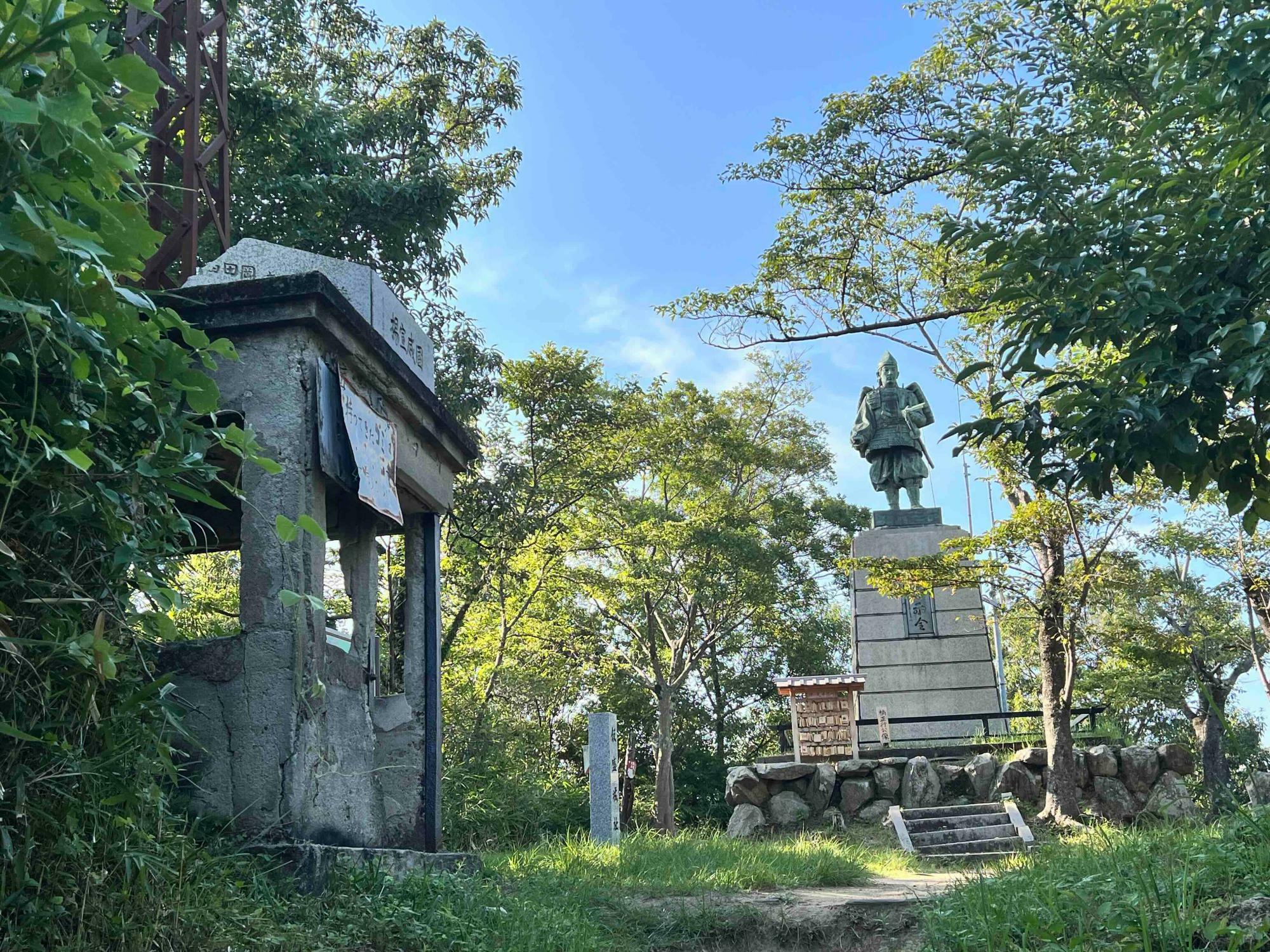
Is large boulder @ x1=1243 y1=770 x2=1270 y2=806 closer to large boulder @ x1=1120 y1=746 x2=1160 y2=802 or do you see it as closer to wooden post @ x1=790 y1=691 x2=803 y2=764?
large boulder @ x1=1120 y1=746 x2=1160 y2=802

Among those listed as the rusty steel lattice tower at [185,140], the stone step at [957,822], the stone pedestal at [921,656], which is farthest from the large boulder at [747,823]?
the rusty steel lattice tower at [185,140]

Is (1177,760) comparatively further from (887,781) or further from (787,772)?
(787,772)

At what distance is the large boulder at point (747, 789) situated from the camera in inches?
569

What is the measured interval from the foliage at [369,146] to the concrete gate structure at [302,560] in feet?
18.3

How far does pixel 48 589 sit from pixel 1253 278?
4.11m

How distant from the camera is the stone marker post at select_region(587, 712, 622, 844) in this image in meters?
10.2

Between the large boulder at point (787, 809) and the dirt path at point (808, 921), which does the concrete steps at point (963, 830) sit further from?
the dirt path at point (808, 921)

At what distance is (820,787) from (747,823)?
3.61 feet

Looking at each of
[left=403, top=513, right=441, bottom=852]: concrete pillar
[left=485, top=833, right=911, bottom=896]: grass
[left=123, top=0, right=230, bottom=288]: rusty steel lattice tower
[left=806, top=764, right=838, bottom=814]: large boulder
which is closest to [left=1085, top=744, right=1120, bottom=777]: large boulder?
[left=806, top=764, right=838, bottom=814]: large boulder

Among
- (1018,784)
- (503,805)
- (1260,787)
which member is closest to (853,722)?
(1018,784)

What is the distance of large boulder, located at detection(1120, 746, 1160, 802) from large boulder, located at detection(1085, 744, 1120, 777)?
0.37 feet

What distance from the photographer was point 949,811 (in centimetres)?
1316

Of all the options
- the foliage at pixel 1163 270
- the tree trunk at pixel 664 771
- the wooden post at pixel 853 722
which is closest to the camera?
the foliage at pixel 1163 270

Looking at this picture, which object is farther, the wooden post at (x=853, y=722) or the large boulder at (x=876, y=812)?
the wooden post at (x=853, y=722)
